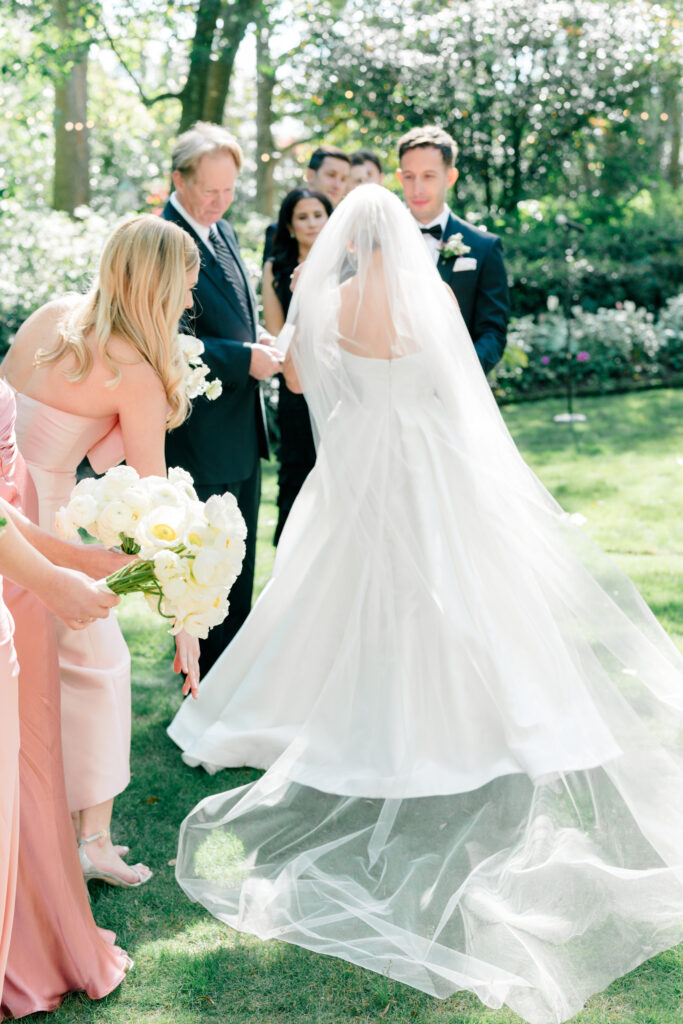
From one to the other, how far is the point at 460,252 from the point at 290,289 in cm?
89

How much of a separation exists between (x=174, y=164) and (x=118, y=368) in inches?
68.9

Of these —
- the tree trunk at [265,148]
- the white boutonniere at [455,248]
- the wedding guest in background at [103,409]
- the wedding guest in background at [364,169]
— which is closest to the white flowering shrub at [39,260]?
the wedding guest in background at [364,169]

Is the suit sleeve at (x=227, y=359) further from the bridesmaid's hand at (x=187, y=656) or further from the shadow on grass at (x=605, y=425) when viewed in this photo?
the shadow on grass at (x=605, y=425)

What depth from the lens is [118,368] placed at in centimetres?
308

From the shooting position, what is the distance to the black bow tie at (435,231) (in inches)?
213

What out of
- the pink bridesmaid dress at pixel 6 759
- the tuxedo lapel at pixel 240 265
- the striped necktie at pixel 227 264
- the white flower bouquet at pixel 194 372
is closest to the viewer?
the pink bridesmaid dress at pixel 6 759

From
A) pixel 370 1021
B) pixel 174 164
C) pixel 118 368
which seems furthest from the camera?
pixel 174 164

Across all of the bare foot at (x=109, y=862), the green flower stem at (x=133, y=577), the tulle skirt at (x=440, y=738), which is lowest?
the bare foot at (x=109, y=862)

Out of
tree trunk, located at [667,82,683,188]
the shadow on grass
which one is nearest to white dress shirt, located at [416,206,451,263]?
the shadow on grass

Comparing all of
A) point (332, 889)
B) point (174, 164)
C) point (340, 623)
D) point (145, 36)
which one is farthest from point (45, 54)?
A: point (332, 889)

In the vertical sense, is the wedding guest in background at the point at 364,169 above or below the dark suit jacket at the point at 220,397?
above

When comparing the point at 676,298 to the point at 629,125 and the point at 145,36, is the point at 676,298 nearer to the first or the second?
the point at 629,125

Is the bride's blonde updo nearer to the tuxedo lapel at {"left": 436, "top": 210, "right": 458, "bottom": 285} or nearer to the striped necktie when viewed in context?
the striped necktie

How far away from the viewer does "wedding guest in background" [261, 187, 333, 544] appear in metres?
5.47
